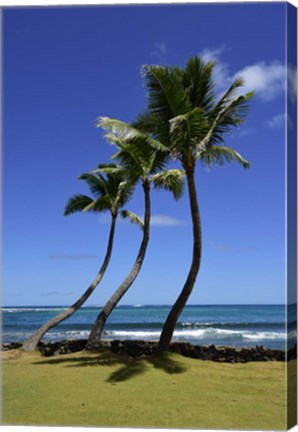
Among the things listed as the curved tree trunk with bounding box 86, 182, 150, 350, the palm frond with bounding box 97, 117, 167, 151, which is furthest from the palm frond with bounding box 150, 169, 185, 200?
the palm frond with bounding box 97, 117, 167, 151

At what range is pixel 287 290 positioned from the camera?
5.48 meters

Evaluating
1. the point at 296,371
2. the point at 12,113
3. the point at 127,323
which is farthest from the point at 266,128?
the point at 127,323

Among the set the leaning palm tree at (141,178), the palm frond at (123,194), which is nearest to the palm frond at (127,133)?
the leaning palm tree at (141,178)

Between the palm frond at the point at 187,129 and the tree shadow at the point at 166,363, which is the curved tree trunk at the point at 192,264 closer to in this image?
the tree shadow at the point at 166,363

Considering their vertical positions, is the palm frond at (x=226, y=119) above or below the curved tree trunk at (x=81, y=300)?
above

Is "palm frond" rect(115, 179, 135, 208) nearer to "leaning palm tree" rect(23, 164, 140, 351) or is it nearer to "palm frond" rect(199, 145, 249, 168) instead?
"leaning palm tree" rect(23, 164, 140, 351)

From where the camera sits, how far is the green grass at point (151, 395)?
18.3 feet

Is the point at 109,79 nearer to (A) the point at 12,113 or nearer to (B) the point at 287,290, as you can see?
(A) the point at 12,113

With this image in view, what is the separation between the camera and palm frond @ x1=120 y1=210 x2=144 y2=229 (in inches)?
399

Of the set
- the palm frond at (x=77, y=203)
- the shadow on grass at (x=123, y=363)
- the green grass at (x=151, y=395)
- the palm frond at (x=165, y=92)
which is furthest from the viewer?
the palm frond at (x=77, y=203)

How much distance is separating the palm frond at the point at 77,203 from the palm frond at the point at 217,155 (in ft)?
7.17

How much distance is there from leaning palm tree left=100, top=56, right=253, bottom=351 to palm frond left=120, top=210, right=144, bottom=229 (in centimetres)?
275

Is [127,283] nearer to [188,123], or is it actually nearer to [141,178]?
[141,178]

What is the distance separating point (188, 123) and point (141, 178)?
1760 millimetres
